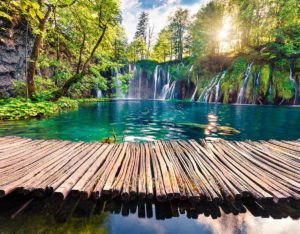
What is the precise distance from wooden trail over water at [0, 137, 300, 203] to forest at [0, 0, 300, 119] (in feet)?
7.48

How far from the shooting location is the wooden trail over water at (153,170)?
8.91 ft

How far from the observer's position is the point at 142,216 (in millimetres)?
2660

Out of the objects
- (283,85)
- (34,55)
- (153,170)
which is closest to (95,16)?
(34,55)

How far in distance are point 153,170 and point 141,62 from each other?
38531 millimetres

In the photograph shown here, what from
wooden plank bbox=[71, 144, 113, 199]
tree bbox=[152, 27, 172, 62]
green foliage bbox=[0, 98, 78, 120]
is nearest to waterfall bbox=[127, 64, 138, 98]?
tree bbox=[152, 27, 172, 62]

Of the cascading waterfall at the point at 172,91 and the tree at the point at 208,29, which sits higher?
the tree at the point at 208,29

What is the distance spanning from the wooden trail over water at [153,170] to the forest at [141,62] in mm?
2280

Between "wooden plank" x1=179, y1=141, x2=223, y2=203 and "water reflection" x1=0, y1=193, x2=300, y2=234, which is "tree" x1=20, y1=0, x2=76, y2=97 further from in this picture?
"wooden plank" x1=179, y1=141, x2=223, y2=203

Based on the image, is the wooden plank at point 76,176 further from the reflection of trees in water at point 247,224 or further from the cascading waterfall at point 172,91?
the cascading waterfall at point 172,91

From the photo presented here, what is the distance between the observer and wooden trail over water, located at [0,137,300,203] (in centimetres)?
271

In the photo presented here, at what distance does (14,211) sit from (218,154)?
3.88 metres

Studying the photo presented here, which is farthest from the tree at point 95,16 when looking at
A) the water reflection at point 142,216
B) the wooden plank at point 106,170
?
the water reflection at point 142,216

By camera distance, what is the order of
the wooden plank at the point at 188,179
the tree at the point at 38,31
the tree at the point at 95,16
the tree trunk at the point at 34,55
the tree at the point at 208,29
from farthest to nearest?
the tree at the point at 208,29 < the tree at the point at 95,16 < the tree trunk at the point at 34,55 < the tree at the point at 38,31 < the wooden plank at the point at 188,179

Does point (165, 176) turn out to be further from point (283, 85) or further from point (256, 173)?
point (283, 85)
